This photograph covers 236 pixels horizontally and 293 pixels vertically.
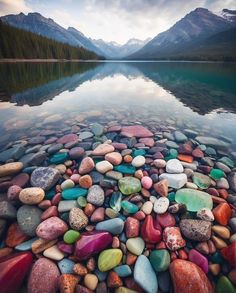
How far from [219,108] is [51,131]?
31.9 ft

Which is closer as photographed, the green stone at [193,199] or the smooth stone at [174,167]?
the green stone at [193,199]

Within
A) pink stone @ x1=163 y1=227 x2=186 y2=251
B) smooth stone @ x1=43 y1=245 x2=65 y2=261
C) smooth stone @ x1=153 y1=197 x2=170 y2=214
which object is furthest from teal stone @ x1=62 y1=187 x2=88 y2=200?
pink stone @ x1=163 y1=227 x2=186 y2=251

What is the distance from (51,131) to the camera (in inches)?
250

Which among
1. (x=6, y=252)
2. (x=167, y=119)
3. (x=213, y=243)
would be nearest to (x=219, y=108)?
(x=167, y=119)

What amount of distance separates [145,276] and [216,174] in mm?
2778

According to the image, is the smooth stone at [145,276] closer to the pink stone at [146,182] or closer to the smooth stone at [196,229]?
the smooth stone at [196,229]

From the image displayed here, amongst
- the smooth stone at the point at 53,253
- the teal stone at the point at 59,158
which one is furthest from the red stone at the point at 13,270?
the teal stone at the point at 59,158

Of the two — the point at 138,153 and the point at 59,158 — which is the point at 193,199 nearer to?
the point at 138,153

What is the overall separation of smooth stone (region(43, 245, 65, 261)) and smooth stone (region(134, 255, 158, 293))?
3.39 feet

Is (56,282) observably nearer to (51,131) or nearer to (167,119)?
(51,131)

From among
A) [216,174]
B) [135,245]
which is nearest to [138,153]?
[216,174]

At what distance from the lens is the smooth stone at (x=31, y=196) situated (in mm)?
3049

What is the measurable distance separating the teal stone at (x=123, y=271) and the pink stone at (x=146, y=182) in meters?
1.52

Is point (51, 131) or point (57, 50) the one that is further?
point (57, 50)
